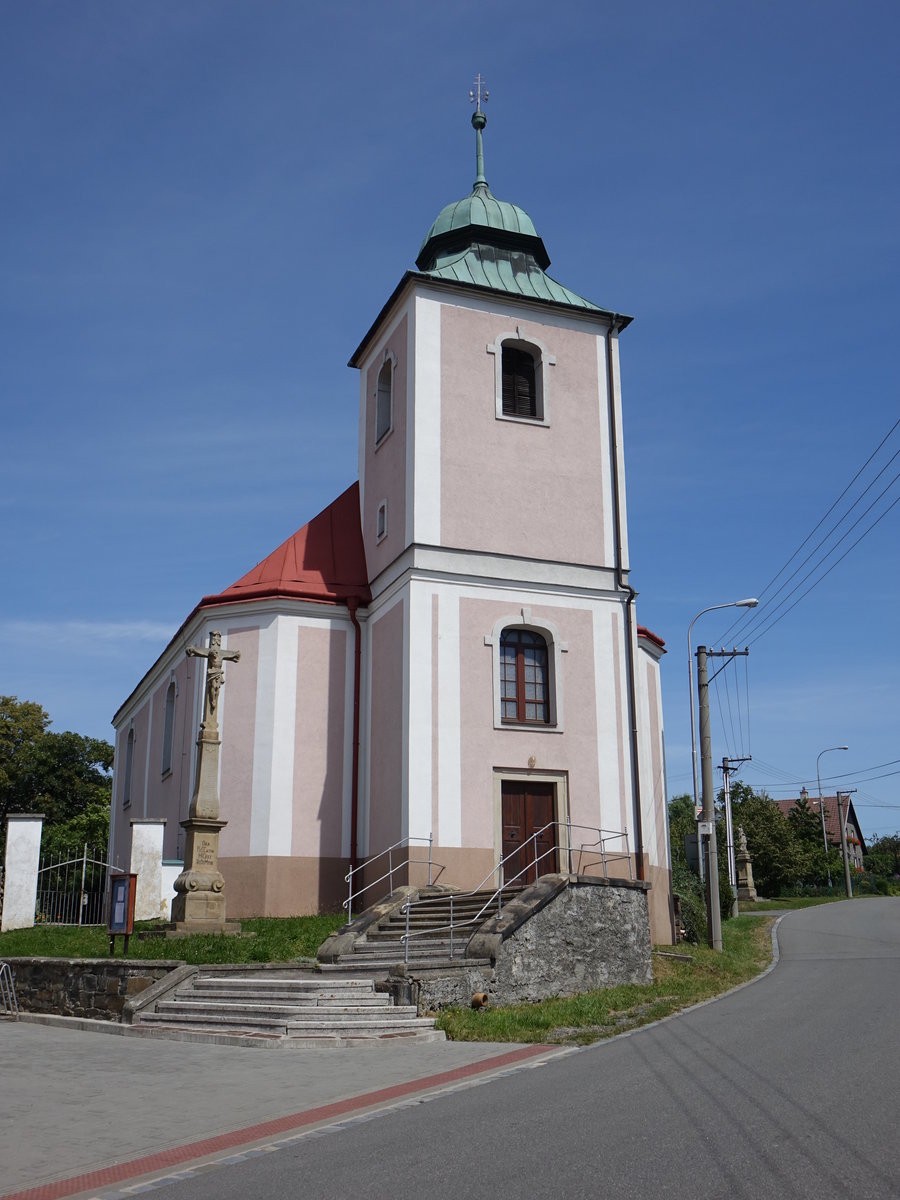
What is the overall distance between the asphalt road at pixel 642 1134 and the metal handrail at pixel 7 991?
9116 millimetres

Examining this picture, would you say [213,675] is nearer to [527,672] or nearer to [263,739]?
[263,739]

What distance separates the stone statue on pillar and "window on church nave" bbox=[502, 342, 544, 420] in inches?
359

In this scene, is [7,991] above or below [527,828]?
below

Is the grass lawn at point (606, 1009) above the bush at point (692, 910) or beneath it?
beneath

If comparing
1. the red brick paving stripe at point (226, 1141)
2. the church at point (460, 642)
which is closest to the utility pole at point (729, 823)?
Answer: the church at point (460, 642)

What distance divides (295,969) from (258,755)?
785cm

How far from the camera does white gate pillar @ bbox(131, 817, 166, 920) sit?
20.3 meters

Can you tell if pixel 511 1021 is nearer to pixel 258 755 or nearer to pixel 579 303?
pixel 258 755

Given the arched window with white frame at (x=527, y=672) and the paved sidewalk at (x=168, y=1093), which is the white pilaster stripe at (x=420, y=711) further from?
the paved sidewalk at (x=168, y=1093)

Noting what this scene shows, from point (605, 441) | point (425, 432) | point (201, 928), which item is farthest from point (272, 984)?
point (605, 441)

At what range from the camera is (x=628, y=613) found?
23.2 meters

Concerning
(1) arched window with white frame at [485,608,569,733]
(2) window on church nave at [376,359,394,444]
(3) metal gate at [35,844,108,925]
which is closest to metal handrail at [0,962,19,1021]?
(3) metal gate at [35,844,108,925]

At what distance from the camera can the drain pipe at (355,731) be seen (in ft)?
73.3

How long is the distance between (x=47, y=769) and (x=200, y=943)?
127 ft
